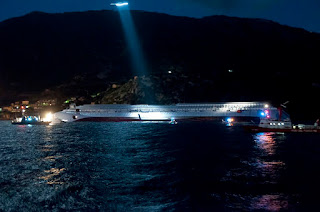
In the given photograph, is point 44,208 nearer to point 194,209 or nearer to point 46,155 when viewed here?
point 194,209

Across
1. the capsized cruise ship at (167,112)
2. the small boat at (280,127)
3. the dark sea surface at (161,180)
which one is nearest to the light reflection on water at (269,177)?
the dark sea surface at (161,180)

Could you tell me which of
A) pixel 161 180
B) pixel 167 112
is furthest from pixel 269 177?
pixel 167 112

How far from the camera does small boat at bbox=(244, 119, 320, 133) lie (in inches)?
2960

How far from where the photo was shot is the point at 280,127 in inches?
2997

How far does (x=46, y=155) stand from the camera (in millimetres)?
41281

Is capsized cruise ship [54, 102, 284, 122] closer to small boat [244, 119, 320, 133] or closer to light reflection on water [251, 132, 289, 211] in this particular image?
small boat [244, 119, 320, 133]

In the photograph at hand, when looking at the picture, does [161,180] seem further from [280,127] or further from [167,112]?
[167,112]

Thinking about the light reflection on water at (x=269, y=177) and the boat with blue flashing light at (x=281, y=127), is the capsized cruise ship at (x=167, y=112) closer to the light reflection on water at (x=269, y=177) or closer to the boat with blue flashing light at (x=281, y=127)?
the boat with blue flashing light at (x=281, y=127)

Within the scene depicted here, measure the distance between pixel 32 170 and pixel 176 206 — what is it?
18.3 m

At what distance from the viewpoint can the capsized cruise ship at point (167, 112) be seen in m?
127

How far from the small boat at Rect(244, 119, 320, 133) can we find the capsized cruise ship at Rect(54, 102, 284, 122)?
46.7 m

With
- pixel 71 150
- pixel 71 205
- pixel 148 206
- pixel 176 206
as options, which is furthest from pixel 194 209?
pixel 71 150

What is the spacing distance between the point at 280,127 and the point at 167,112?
201ft

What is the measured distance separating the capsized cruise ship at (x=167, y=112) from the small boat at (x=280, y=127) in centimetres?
4672
